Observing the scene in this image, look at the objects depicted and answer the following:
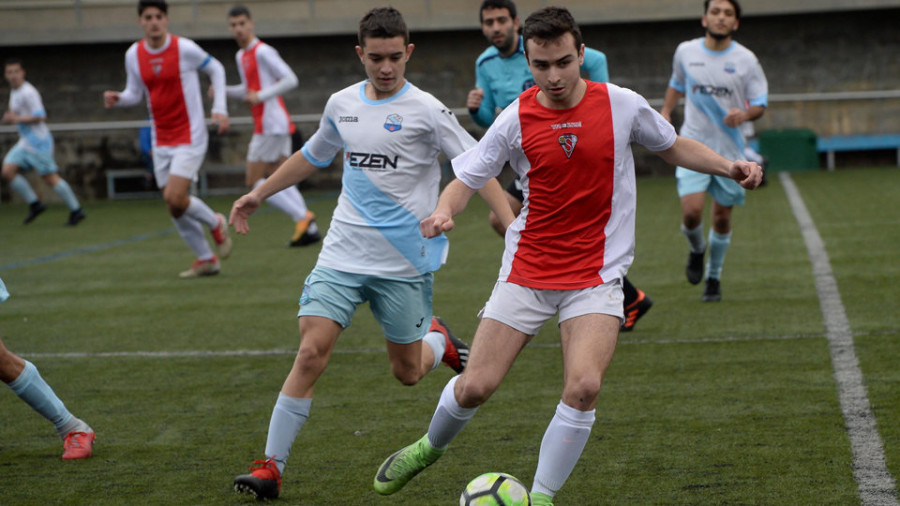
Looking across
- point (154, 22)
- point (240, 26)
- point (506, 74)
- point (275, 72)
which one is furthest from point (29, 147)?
point (506, 74)

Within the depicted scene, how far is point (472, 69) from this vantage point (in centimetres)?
2367

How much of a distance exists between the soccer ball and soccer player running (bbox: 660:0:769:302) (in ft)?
15.3

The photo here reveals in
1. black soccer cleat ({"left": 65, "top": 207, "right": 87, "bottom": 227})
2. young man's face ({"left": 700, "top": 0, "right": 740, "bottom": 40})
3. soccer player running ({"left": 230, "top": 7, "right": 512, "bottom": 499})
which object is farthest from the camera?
black soccer cleat ({"left": 65, "top": 207, "right": 87, "bottom": 227})

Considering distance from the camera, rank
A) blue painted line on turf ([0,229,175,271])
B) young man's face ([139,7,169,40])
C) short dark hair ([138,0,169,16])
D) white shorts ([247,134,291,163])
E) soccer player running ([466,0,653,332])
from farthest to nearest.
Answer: white shorts ([247,134,291,163])
blue painted line on turf ([0,229,175,271])
young man's face ([139,7,169,40])
short dark hair ([138,0,169,16])
soccer player running ([466,0,653,332])

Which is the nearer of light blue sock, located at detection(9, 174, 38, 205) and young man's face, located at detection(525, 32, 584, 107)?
young man's face, located at detection(525, 32, 584, 107)

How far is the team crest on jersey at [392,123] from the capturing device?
189 inches

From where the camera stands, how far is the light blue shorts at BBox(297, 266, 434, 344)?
15.2ft

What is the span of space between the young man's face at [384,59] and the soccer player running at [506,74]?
2.29m

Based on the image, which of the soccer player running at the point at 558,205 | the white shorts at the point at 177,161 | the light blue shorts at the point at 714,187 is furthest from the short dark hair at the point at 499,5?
the white shorts at the point at 177,161

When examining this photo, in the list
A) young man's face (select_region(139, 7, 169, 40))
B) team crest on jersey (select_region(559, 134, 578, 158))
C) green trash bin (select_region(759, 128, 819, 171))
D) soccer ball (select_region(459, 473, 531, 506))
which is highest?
team crest on jersey (select_region(559, 134, 578, 158))

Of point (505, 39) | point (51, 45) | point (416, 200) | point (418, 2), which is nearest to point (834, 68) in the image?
point (418, 2)

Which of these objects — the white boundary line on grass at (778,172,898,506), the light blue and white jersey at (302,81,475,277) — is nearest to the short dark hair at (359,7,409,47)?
the light blue and white jersey at (302,81,475,277)

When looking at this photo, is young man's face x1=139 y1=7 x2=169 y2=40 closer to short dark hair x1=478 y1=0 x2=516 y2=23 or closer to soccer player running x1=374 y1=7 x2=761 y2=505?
short dark hair x1=478 y1=0 x2=516 y2=23

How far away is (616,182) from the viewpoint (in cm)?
418
